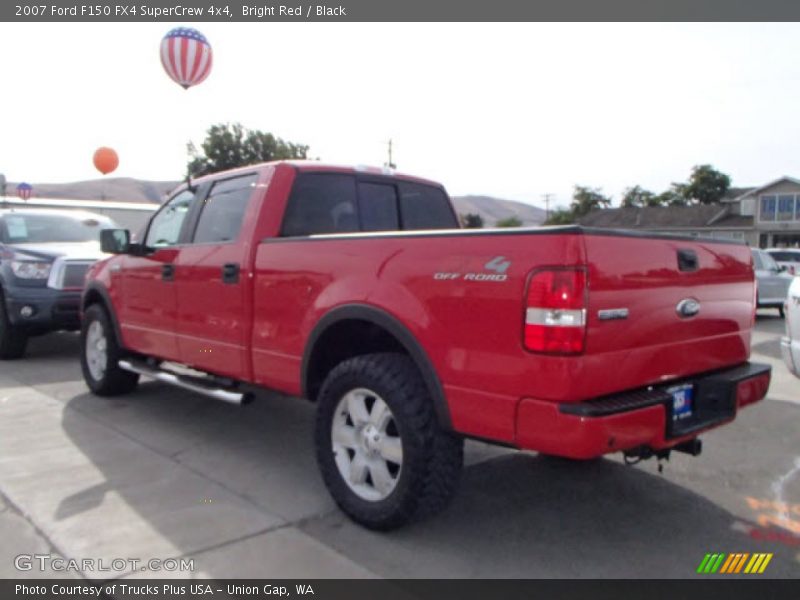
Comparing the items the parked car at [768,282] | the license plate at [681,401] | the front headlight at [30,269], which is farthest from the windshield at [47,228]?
the parked car at [768,282]

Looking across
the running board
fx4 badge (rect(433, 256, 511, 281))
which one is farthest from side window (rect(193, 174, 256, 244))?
fx4 badge (rect(433, 256, 511, 281))

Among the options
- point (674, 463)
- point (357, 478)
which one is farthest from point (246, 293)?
point (674, 463)

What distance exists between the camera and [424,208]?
523 cm

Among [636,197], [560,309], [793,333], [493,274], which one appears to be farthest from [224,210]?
[636,197]

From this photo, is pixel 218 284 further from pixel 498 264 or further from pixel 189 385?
pixel 498 264

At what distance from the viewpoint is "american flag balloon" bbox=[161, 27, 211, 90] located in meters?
13.5

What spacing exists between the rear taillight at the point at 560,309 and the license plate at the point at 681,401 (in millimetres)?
706

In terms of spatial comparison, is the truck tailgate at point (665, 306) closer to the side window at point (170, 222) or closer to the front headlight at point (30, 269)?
the side window at point (170, 222)

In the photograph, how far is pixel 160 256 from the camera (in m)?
5.17

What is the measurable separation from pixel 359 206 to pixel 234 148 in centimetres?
4366

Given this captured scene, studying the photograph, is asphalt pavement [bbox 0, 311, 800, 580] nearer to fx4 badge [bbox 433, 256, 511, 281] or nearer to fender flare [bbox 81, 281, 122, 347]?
fender flare [bbox 81, 281, 122, 347]

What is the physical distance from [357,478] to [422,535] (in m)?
0.43

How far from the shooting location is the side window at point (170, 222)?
5.25m

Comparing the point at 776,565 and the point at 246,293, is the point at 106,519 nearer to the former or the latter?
the point at 246,293
